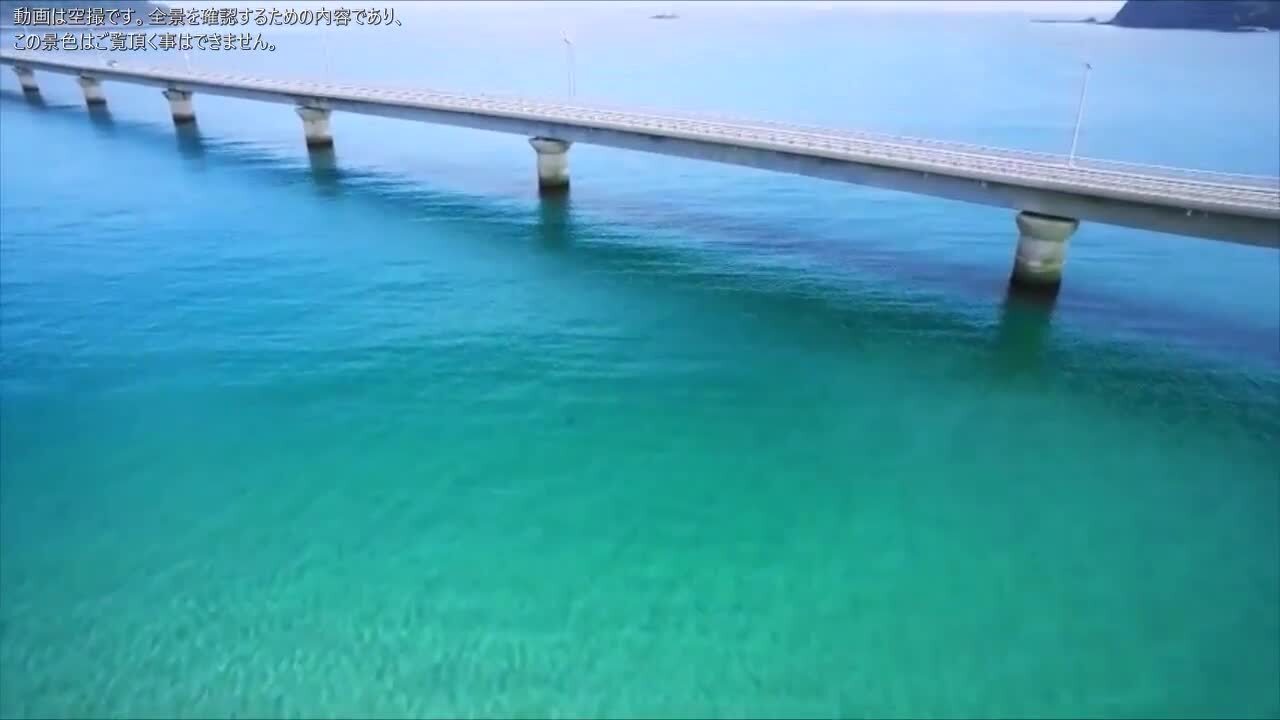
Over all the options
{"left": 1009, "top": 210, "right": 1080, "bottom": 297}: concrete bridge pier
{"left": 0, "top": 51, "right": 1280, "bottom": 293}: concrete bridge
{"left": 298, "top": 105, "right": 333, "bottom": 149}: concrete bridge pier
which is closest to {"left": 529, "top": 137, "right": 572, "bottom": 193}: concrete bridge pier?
{"left": 0, "top": 51, "right": 1280, "bottom": 293}: concrete bridge

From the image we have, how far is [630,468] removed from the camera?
852 inches

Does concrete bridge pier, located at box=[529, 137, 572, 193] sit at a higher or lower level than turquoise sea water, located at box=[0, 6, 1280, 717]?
higher

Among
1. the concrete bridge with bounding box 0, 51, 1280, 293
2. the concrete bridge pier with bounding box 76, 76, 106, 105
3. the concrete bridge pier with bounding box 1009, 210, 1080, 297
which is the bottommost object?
the concrete bridge pier with bounding box 1009, 210, 1080, 297

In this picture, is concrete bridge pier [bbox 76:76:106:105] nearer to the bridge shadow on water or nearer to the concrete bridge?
the concrete bridge

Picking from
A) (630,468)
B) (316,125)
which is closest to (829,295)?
(630,468)

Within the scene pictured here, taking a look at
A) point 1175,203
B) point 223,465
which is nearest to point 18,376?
point 223,465

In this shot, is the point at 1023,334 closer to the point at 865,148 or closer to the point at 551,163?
the point at 865,148

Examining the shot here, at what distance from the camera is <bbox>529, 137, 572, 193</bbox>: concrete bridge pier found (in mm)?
52750

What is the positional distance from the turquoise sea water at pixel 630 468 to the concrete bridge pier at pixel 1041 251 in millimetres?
1306

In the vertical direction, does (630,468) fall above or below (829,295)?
below

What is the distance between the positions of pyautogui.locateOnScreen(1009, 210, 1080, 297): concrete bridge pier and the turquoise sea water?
1.31 meters

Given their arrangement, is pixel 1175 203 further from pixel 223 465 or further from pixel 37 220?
pixel 37 220

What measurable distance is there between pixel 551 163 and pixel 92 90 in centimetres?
8265

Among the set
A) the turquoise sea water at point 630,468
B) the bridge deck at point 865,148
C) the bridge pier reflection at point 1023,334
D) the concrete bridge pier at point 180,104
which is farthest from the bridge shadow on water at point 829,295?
the concrete bridge pier at point 180,104
